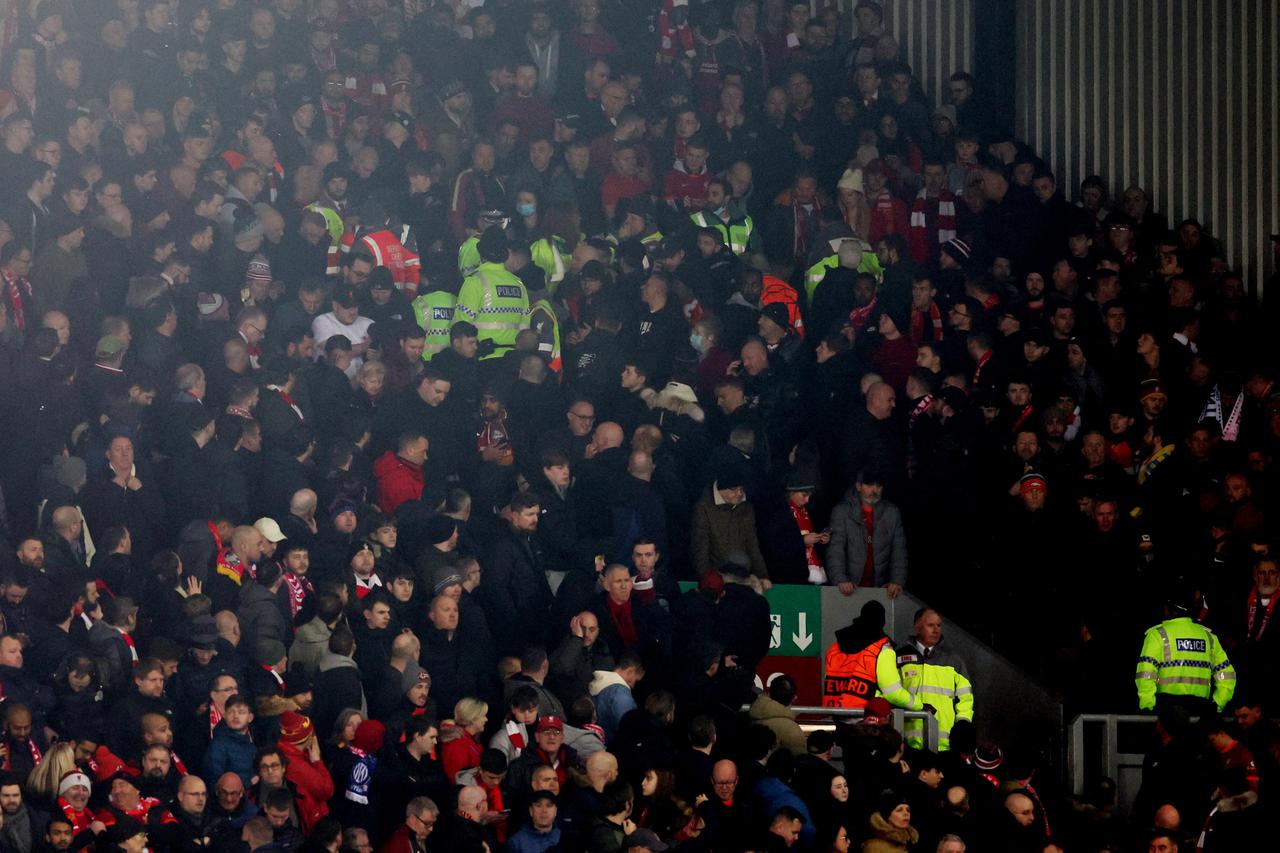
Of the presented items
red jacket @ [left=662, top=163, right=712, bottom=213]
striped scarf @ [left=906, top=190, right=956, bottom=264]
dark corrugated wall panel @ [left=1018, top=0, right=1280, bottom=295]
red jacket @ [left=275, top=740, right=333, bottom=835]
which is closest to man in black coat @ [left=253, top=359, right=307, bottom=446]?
red jacket @ [left=275, top=740, right=333, bottom=835]

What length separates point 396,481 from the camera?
15.4 meters

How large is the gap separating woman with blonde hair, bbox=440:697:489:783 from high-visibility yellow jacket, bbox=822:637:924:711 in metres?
3.12

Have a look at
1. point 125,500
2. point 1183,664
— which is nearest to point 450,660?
point 125,500

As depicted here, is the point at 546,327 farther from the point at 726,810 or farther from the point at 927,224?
the point at 726,810

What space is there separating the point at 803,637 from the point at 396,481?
301cm

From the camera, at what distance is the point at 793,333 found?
1759 cm

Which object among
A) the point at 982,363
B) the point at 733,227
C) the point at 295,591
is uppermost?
the point at 733,227

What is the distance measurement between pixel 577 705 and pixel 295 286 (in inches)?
196

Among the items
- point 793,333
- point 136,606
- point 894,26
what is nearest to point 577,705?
point 136,606

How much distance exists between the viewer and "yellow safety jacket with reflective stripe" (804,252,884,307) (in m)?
18.5

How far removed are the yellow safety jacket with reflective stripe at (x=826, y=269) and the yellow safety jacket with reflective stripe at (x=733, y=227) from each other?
0.60 meters

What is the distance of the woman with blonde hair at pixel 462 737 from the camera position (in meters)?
12.9

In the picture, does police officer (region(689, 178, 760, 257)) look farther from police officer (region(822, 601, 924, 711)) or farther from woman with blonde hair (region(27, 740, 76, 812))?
woman with blonde hair (region(27, 740, 76, 812))

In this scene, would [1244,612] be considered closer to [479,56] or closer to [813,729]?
[813,729]
